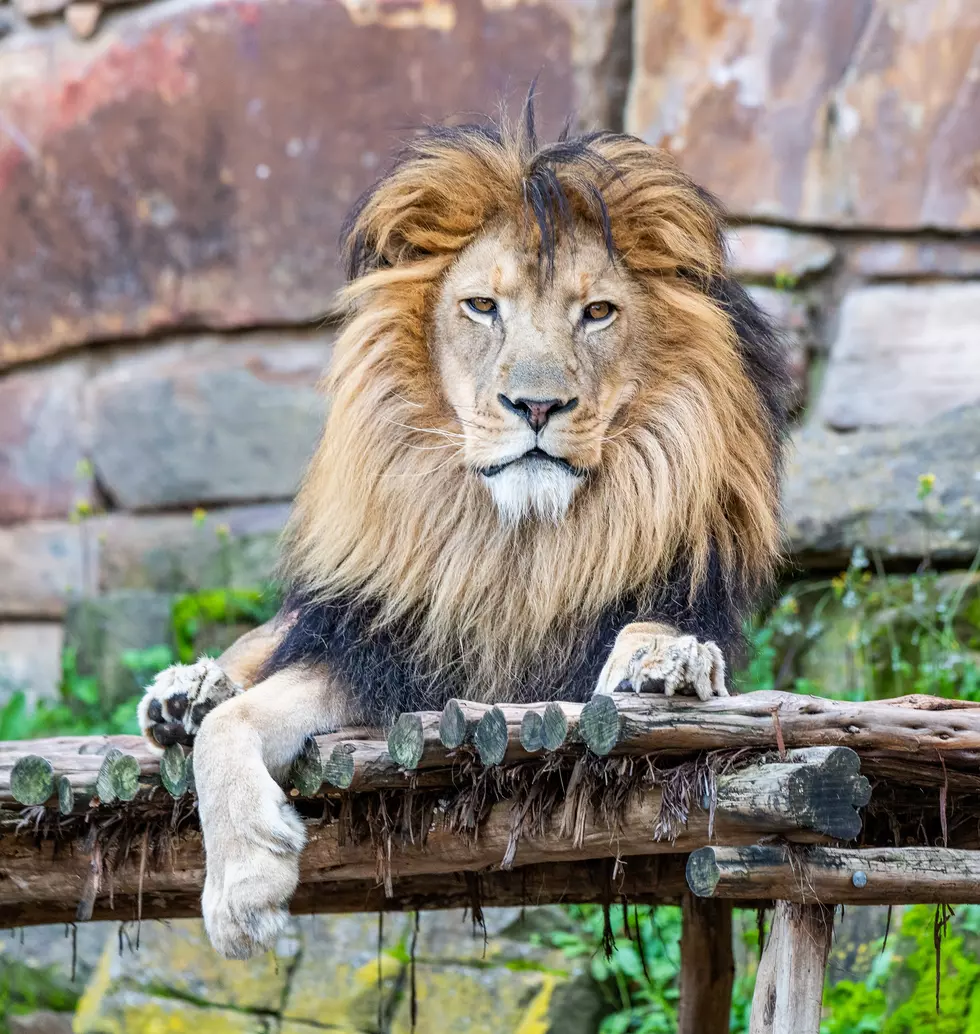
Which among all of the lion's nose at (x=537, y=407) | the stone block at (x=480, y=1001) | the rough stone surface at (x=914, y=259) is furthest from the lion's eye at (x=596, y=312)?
the rough stone surface at (x=914, y=259)

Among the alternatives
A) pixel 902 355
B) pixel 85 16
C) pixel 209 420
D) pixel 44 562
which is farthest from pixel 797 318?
pixel 44 562

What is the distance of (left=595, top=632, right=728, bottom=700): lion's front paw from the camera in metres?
2.50

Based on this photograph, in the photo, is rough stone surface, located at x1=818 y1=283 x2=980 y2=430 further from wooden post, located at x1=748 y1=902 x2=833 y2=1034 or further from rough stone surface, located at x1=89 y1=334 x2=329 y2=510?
wooden post, located at x1=748 y1=902 x2=833 y2=1034

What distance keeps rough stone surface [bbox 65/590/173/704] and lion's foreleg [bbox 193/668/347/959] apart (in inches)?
122

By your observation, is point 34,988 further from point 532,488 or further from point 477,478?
point 532,488

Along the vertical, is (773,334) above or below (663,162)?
below

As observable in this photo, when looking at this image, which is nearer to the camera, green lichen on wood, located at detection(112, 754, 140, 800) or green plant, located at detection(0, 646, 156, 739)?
green lichen on wood, located at detection(112, 754, 140, 800)

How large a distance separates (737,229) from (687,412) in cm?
275

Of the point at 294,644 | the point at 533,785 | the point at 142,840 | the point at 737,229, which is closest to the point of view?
the point at 533,785

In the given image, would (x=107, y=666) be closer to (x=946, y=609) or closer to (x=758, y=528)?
(x=946, y=609)

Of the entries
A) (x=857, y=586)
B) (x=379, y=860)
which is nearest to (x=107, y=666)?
(x=857, y=586)

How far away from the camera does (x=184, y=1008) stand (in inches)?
191

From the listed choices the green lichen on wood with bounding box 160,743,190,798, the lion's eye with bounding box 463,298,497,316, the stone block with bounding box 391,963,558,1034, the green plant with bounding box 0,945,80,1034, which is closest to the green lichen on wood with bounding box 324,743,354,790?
the green lichen on wood with bounding box 160,743,190,798

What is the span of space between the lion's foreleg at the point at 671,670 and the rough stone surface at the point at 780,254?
3.21 meters
